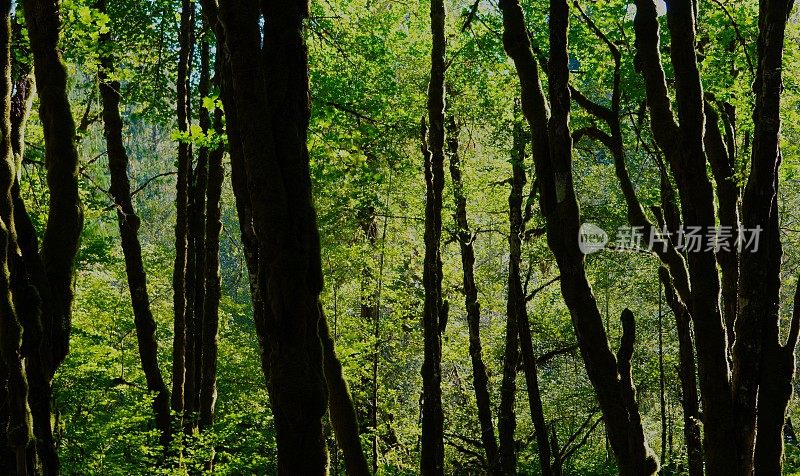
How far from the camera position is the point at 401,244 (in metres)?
20.3

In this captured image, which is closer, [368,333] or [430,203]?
[430,203]

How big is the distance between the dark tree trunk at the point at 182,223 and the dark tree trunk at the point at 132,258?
1.95 ft

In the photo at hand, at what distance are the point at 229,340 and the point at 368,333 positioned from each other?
4.22 m

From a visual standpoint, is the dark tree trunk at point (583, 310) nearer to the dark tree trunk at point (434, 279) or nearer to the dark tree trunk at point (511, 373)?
the dark tree trunk at point (434, 279)

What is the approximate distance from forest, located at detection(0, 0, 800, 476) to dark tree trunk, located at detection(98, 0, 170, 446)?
4 centimetres

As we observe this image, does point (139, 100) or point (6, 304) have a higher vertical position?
point (139, 100)

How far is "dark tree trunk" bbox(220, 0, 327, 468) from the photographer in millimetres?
3396

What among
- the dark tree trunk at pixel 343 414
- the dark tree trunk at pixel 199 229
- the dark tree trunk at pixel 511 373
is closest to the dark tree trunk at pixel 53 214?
the dark tree trunk at pixel 343 414

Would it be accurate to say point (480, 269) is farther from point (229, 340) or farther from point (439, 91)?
point (439, 91)

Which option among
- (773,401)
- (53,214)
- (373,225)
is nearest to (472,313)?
(373,225)

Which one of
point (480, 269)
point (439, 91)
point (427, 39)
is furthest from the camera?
point (480, 269)

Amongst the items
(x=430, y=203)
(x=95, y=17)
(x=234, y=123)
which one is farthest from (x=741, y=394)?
(x=95, y=17)

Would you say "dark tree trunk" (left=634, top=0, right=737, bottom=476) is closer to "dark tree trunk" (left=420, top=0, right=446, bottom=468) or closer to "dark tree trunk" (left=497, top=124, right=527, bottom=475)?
"dark tree trunk" (left=420, top=0, right=446, bottom=468)

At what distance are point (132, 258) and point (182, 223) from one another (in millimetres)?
1534
